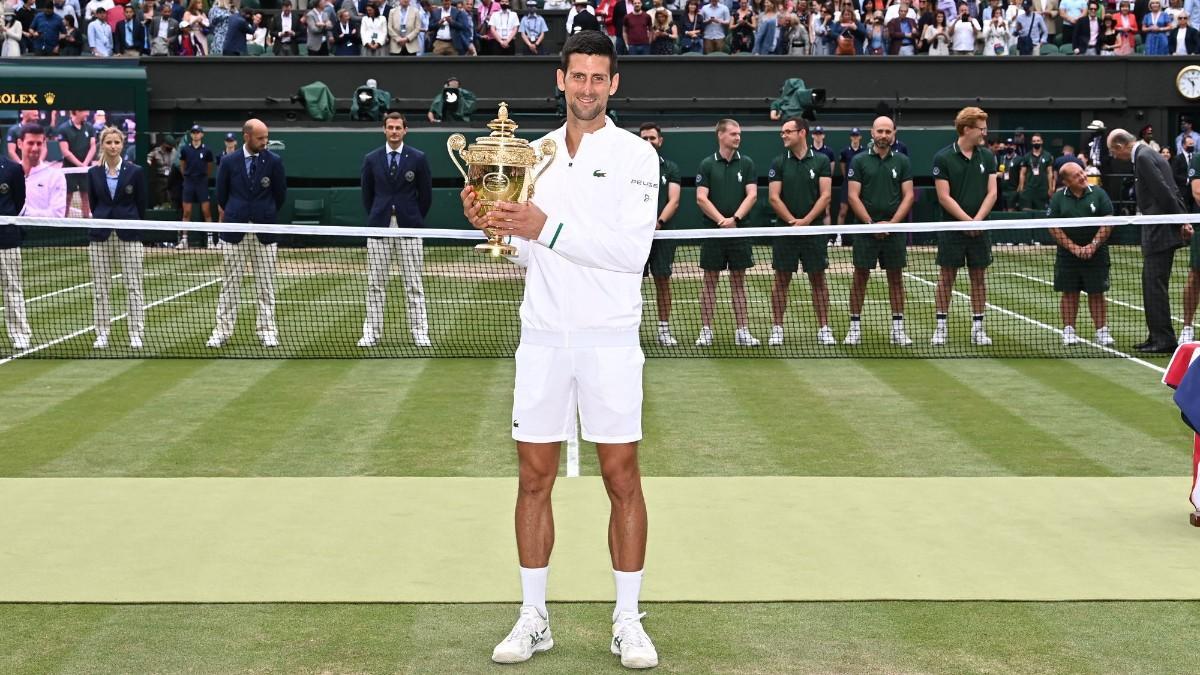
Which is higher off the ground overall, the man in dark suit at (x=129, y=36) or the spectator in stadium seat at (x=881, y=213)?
the man in dark suit at (x=129, y=36)

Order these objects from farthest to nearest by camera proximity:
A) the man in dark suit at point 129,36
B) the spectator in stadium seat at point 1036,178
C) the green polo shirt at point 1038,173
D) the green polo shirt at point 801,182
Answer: the man in dark suit at point 129,36 < the green polo shirt at point 1038,173 < the spectator in stadium seat at point 1036,178 < the green polo shirt at point 801,182

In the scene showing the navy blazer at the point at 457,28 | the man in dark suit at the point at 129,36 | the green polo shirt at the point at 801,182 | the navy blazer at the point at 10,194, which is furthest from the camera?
the man in dark suit at the point at 129,36

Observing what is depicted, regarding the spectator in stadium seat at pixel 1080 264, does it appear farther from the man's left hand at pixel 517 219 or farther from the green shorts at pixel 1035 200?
the green shorts at pixel 1035 200

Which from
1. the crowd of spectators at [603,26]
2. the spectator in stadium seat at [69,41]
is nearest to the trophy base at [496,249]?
the crowd of spectators at [603,26]

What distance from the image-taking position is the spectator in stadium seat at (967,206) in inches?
609

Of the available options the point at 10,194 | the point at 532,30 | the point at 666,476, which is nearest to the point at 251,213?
the point at 10,194

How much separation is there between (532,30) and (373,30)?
10.7ft

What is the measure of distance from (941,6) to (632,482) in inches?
1145

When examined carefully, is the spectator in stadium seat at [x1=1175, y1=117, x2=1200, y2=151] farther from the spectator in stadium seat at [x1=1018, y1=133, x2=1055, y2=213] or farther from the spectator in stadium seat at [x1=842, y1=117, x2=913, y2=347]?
the spectator in stadium seat at [x1=842, y1=117, x2=913, y2=347]

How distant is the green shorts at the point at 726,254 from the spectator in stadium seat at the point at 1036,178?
15942mm

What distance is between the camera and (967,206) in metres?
15.9

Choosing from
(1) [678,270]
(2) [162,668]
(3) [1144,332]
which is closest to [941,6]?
(1) [678,270]

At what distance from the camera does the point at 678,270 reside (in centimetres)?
2422

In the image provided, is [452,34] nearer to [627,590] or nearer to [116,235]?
[116,235]
